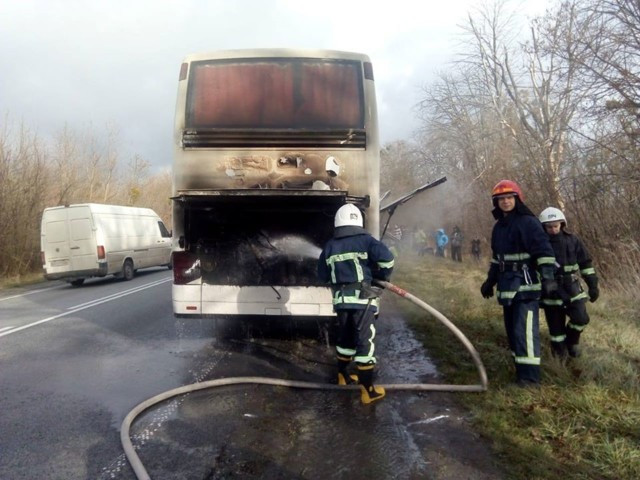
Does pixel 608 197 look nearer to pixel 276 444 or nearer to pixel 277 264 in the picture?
pixel 277 264

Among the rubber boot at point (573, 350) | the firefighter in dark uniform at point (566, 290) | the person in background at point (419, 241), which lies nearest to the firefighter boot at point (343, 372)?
the firefighter in dark uniform at point (566, 290)

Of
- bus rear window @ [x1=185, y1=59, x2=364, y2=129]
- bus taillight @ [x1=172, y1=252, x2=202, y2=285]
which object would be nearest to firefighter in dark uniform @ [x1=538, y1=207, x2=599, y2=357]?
bus rear window @ [x1=185, y1=59, x2=364, y2=129]

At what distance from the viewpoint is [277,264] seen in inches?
241

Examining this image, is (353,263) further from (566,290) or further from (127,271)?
(127,271)

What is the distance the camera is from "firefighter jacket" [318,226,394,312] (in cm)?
464

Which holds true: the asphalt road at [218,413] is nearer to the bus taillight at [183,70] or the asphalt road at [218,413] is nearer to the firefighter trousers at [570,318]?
the firefighter trousers at [570,318]

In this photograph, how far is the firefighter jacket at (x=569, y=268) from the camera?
17.0 feet

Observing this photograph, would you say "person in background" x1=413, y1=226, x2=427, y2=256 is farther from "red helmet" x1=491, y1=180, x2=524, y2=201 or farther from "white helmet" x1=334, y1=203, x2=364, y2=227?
"white helmet" x1=334, y1=203, x2=364, y2=227

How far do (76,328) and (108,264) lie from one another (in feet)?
24.4

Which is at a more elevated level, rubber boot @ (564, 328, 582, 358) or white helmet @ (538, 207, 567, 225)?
white helmet @ (538, 207, 567, 225)

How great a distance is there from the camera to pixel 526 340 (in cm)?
450

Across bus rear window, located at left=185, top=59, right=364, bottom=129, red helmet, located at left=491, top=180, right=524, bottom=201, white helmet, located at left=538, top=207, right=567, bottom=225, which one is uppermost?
bus rear window, located at left=185, top=59, right=364, bottom=129

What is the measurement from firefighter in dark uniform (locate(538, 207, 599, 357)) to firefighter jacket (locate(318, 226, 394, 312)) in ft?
5.76

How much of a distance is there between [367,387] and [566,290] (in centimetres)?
227
